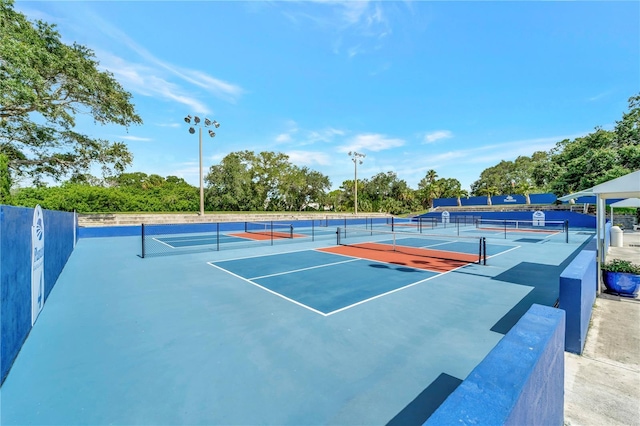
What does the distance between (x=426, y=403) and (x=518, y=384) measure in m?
1.78

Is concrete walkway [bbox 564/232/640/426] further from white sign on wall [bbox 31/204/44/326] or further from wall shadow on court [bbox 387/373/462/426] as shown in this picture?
white sign on wall [bbox 31/204/44/326]

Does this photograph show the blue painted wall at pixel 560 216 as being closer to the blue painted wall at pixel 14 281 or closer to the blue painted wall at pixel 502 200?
the blue painted wall at pixel 502 200

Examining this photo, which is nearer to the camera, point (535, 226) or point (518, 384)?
point (518, 384)

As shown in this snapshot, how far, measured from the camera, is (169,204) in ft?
114

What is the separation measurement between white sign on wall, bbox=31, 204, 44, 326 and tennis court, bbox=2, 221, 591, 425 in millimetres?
328

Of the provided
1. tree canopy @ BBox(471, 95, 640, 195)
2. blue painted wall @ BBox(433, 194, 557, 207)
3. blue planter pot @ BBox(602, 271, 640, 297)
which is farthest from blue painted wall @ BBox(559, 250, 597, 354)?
blue painted wall @ BBox(433, 194, 557, 207)

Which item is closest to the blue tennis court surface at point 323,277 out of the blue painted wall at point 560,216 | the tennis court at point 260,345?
the tennis court at point 260,345

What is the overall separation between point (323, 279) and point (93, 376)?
5591mm

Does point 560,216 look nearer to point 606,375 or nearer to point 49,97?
point 606,375

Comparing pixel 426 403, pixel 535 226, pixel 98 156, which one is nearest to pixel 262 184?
pixel 98 156

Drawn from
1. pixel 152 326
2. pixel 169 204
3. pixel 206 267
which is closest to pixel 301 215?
pixel 169 204

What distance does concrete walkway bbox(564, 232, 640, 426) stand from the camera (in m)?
2.79

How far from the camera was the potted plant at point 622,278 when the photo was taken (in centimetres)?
614

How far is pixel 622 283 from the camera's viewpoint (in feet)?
20.5
